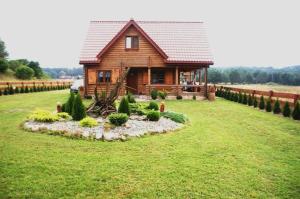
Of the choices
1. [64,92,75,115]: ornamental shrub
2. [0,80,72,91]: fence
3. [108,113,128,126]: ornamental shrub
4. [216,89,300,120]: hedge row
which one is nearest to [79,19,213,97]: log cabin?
[216,89,300,120]: hedge row

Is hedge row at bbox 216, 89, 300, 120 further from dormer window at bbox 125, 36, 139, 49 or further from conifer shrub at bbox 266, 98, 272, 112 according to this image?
dormer window at bbox 125, 36, 139, 49

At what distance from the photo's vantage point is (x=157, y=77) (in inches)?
1064

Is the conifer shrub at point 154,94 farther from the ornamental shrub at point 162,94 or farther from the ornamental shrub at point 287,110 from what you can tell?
the ornamental shrub at point 287,110

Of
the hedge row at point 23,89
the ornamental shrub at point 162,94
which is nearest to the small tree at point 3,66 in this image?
the hedge row at point 23,89

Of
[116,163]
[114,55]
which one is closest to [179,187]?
[116,163]

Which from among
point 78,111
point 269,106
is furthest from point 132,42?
point 78,111

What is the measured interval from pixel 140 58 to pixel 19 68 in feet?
118

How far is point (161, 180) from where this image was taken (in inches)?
247

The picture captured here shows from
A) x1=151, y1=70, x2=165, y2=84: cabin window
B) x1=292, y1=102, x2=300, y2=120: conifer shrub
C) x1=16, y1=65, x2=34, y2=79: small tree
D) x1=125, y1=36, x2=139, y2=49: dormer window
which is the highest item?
x1=125, y1=36, x2=139, y2=49: dormer window

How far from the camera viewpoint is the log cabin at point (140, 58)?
24875mm

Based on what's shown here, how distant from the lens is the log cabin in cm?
2488

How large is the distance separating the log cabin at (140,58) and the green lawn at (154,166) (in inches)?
575

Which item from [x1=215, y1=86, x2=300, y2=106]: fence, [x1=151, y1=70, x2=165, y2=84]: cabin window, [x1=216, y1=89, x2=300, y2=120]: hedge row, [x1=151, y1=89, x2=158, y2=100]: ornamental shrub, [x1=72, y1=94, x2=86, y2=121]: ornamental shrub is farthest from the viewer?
[x1=151, y1=70, x2=165, y2=84]: cabin window

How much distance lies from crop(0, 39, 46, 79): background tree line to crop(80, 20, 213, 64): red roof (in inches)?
1170
